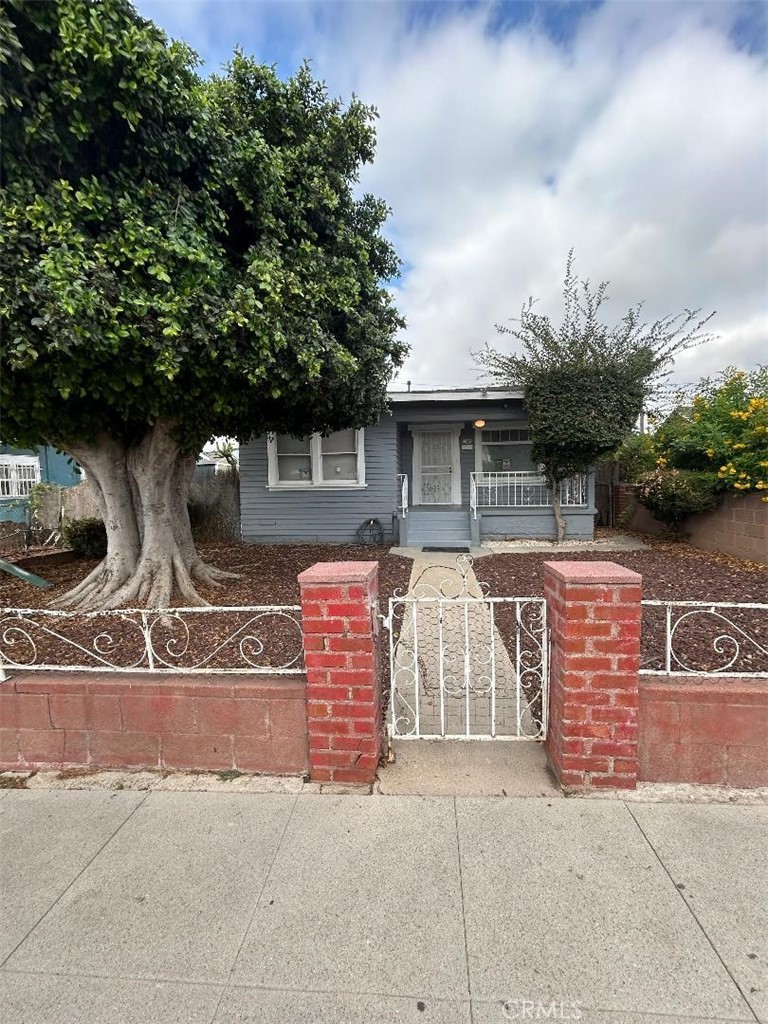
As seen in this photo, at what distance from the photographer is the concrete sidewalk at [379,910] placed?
1.35m

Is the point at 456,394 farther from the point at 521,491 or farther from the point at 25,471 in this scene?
the point at 25,471

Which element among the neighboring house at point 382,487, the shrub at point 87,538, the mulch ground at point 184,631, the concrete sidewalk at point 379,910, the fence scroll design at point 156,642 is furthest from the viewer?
the neighboring house at point 382,487

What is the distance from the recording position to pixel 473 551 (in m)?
8.36

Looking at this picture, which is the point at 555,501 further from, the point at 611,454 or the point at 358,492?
the point at 358,492

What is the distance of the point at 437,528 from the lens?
9055 millimetres

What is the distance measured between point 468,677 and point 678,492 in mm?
6864

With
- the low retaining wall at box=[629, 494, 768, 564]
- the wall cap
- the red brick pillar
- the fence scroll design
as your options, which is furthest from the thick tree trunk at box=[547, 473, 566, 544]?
the wall cap

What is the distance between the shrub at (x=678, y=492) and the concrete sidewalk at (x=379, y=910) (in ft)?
22.1

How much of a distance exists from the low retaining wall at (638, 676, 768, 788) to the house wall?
7.37 meters

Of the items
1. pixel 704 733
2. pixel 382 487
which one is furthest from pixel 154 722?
pixel 382 487

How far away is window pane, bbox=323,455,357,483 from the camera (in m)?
9.68

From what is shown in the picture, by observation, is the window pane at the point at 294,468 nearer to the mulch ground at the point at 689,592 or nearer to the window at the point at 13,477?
the mulch ground at the point at 689,592

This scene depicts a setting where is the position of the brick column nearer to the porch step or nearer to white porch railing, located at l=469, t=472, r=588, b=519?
the porch step

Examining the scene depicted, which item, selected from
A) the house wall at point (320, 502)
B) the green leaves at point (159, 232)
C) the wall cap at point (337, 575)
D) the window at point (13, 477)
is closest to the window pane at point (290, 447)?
the house wall at point (320, 502)
